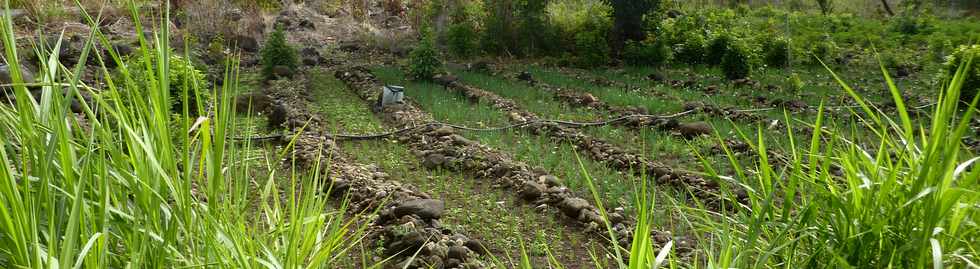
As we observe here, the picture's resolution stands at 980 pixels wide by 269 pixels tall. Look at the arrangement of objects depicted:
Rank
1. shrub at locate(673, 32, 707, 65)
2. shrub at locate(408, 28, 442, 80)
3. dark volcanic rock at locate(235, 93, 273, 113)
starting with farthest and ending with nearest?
shrub at locate(673, 32, 707, 65), shrub at locate(408, 28, 442, 80), dark volcanic rock at locate(235, 93, 273, 113)

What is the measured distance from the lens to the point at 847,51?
40.2 feet

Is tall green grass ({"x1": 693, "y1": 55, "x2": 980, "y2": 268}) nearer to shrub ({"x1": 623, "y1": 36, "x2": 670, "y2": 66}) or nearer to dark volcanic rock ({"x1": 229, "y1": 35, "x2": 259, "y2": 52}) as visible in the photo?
shrub ({"x1": 623, "y1": 36, "x2": 670, "y2": 66})

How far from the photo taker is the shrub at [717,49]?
10878 millimetres

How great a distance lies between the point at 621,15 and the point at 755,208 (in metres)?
10.2

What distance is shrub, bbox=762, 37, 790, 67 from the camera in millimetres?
11141

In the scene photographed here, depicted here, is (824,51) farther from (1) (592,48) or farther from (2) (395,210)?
(2) (395,210)

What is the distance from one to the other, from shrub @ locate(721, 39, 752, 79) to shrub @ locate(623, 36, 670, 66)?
0.92 metres

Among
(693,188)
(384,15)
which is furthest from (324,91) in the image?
(384,15)

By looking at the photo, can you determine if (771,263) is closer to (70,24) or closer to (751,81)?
(751,81)

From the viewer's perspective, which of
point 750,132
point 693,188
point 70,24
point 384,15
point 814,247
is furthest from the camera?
point 384,15

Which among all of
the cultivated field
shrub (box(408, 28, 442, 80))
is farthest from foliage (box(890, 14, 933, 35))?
shrub (box(408, 28, 442, 80))

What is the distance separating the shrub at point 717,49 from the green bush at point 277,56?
5507 mm

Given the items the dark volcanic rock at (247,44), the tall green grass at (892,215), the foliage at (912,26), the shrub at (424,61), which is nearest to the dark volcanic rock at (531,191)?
the tall green grass at (892,215)

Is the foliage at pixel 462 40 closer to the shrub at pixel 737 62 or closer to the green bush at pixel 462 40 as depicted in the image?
the green bush at pixel 462 40
